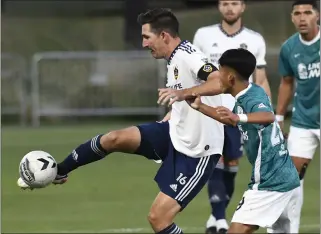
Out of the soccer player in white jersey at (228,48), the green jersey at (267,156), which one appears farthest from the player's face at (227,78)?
the soccer player in white jersey at (228,48)

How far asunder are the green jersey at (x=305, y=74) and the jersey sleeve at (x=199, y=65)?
2.19 meters

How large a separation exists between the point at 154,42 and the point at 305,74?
2339 millimetres

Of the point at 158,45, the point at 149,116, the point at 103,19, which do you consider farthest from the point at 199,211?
the point at 103,19

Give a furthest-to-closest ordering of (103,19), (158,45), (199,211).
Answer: (103,19) → (199,211) → (158,45)

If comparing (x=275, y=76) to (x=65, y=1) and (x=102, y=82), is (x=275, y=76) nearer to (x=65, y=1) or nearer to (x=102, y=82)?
(x=102, y=82)

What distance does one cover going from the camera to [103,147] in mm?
7820

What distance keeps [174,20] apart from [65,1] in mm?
16924

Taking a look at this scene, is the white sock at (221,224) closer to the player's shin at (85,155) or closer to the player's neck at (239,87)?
the player's shin at (85,155)

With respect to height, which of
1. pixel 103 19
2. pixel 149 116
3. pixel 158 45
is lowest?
pixel 149 116

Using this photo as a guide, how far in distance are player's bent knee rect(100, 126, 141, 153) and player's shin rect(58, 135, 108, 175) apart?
0.21 feet

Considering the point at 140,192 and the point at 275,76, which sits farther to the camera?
the point at 275,76

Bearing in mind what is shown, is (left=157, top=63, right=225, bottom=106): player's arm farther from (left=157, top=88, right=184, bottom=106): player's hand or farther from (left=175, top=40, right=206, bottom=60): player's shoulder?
(left=175, top=40, right=206, bottom=60): player's shoulder

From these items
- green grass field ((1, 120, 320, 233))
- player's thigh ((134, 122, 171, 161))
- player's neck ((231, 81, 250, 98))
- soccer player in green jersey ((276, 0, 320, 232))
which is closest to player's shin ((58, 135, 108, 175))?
player's thigh ((134, 122, 171, 161))

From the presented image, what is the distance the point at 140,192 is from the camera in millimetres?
12289
